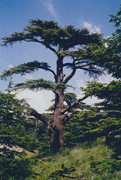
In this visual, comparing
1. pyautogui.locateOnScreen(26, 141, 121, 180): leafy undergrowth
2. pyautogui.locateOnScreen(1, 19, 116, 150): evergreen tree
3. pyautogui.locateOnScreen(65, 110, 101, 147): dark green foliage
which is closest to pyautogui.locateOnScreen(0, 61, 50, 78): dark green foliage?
pyautogui.locateOnScreen(1, 19, 116, 150): evergreen tree

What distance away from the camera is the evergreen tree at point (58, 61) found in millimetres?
11016

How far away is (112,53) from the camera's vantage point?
6.09 metres

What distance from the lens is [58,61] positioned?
13.6m

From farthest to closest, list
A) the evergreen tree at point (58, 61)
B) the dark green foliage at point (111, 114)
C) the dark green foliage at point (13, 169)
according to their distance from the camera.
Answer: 1. the evergreen tree at point (58, 61)
2. the dark green foliage at point (111, 114)
3. the dark green foliage at point (13, 169)

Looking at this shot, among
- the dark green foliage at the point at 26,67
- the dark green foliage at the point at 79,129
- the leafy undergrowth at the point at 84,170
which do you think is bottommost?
the leafy undergrowth at the point at 84,170

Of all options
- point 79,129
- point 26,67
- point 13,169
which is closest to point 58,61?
point 26,67

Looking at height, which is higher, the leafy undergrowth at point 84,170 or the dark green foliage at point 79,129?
the dark green foliage at point 79,129

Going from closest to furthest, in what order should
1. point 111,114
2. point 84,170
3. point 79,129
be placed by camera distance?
point 111,114, point 84,170, point 79,129

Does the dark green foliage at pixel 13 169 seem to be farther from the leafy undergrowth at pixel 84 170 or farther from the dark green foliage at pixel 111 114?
the dark green foliage at pixel 111 114

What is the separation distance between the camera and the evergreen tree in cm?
1102

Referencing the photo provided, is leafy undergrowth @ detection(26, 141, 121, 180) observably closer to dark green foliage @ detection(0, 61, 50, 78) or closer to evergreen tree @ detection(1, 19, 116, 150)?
evergreen tree @ detection(1, 19, 116, 150)

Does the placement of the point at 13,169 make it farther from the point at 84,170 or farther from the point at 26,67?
the point at 26,67

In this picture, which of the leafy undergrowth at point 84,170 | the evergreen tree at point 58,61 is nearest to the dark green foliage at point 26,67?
the evergreen tree at point 58,61

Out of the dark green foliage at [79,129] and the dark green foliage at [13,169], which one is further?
the dark green foliage at [79,129]
